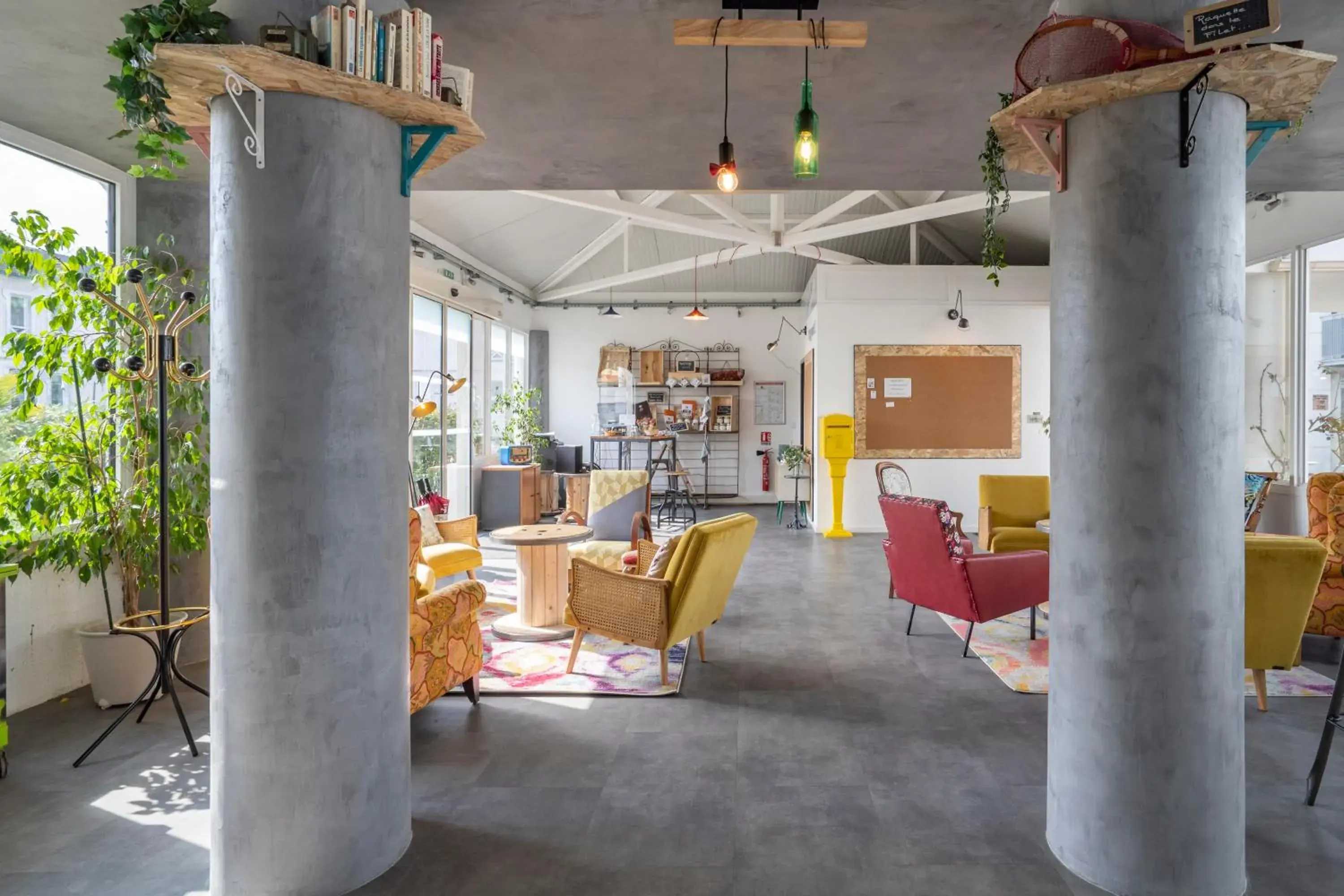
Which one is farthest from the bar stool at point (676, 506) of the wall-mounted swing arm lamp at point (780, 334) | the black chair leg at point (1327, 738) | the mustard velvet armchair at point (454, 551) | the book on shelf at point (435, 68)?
the book on shelf at point (435, 68)

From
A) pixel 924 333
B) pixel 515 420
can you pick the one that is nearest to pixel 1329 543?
pixel 924 333

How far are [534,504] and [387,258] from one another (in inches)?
307

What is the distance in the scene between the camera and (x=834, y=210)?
27.4 ft

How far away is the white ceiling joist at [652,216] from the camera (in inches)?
304

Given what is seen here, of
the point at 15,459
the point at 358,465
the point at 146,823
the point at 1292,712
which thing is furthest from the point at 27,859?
the point at 1292,712

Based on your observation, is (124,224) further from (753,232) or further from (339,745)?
(753,232)

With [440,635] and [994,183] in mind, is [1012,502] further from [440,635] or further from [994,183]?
[440,635]

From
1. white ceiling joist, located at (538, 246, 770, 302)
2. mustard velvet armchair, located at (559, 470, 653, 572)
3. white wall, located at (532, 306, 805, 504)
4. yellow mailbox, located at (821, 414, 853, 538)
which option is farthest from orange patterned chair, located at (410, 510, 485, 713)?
white wall, located at (532, 306, 805, 504)

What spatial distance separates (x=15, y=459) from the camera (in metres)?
3.43

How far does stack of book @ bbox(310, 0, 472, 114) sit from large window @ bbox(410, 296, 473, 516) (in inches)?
192

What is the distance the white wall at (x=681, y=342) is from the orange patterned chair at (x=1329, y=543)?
7.75m

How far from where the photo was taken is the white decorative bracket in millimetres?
1959

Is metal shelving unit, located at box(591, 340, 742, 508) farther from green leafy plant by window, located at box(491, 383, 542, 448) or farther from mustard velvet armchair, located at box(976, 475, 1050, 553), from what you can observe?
mustard velvet armchair, located at box(976, 475, 1050, 553)

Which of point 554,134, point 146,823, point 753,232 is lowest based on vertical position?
point 146,823
